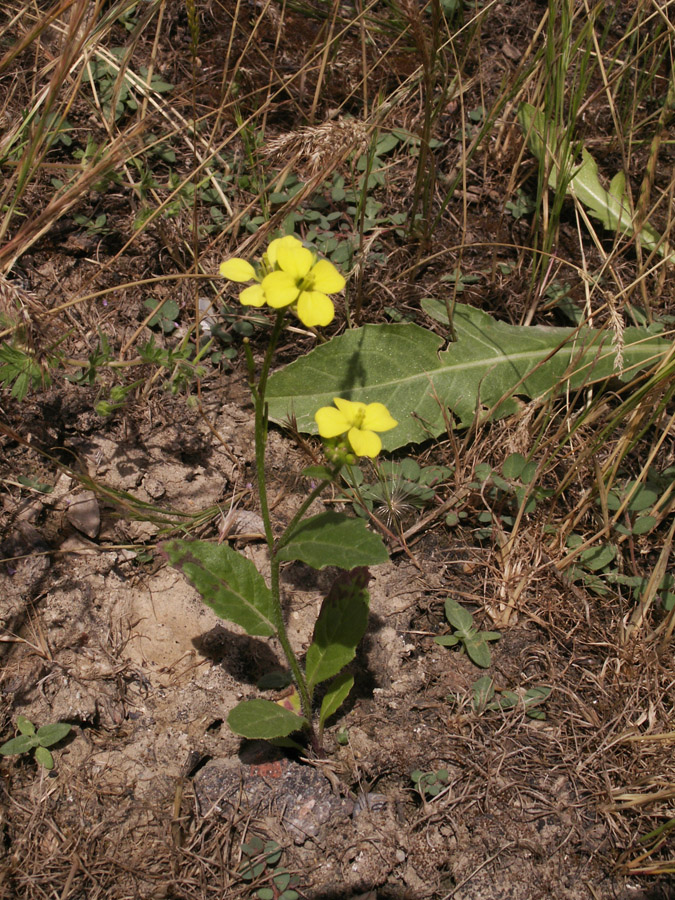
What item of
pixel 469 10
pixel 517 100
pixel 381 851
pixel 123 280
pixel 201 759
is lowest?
pixel 381 851

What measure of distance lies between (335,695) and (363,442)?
0.86 meters

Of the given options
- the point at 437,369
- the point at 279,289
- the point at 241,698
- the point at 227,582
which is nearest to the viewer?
the point at 279,289

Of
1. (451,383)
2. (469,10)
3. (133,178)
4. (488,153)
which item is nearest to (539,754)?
(451,383)

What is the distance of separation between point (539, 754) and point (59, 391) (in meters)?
2.12

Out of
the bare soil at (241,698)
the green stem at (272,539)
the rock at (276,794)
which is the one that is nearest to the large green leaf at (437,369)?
the bare soil at (241,698)

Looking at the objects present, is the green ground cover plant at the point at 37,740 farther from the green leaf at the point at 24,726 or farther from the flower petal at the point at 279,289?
the flower petal at the point at 279,289

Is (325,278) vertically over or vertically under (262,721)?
over

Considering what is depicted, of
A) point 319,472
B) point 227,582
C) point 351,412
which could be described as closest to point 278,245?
point 351,412

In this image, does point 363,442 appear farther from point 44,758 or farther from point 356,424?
point 44,758

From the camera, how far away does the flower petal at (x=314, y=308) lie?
5.68ft

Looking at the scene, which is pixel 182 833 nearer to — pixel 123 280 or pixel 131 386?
pixel 131 386

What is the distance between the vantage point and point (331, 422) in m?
1.70

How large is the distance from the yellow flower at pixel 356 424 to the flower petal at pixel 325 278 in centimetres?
30

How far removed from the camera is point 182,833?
1.95 metres
